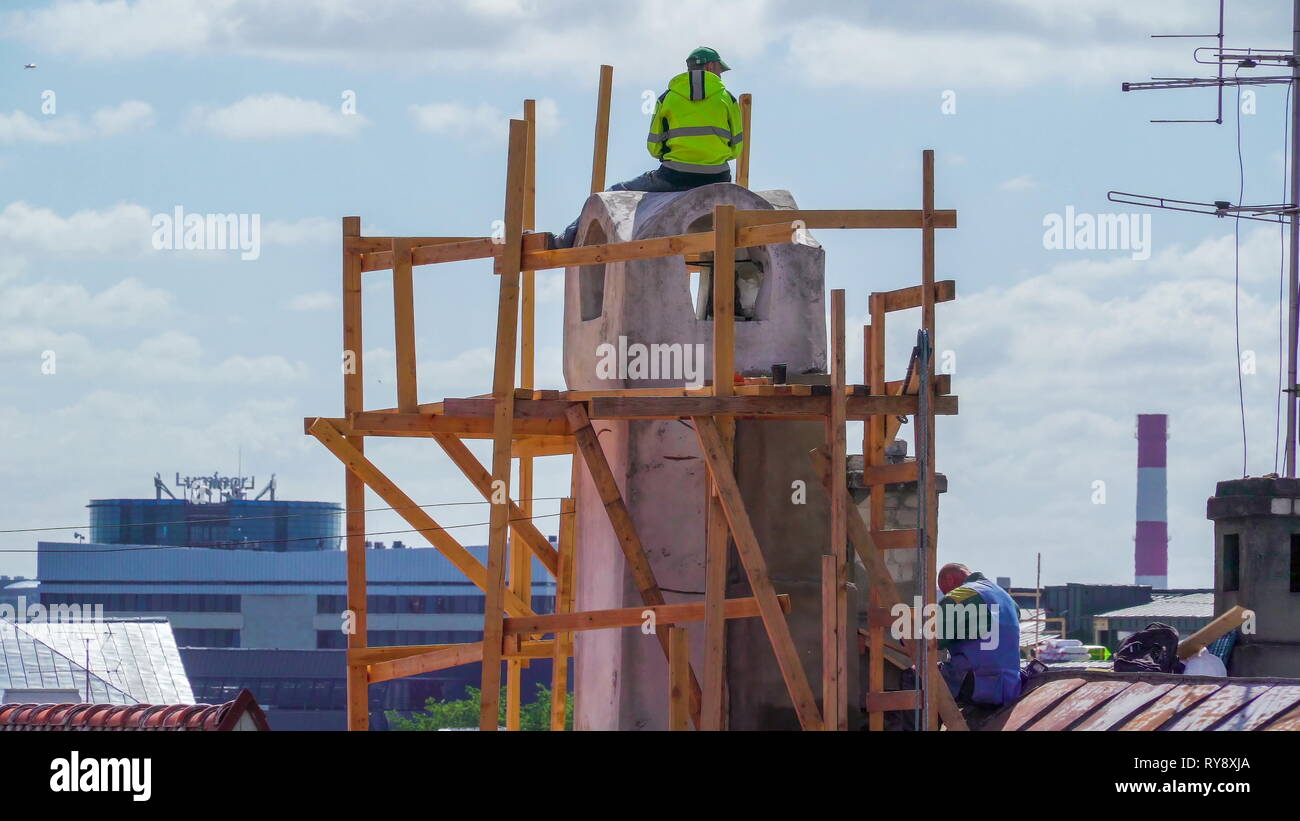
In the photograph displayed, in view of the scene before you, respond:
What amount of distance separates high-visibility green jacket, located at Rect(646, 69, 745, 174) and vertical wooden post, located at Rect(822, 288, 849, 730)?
137 inches

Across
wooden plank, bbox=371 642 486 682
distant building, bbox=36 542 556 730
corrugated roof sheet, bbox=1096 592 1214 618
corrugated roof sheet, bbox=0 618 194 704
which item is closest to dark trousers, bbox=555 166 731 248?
wooden plank, bbox=371 642 486 682

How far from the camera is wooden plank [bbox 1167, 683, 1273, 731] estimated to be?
1550 centimetres

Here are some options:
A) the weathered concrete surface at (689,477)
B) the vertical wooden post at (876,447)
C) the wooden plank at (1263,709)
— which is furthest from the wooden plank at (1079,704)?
the weathered concrete surface at (689,477)

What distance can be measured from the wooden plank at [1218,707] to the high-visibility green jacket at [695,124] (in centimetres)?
698

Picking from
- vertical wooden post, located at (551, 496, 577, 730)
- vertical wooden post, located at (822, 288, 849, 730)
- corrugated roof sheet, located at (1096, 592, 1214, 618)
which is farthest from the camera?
corrugated roof sheet, located at (1096, 592, 1214, 618)

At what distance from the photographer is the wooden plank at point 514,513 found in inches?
757

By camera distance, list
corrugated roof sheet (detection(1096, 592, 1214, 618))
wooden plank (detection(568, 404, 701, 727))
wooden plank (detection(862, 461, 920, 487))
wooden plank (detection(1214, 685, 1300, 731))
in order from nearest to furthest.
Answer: wooden plank (detection(1214, 685, 1300, 731)) → wooden plank (detection(862, 461, 920, 487)) → wooden plank (detection(568, 404, 701, 727)) → corrugated roof sheet (detection(1096, 592, 1214, 618))

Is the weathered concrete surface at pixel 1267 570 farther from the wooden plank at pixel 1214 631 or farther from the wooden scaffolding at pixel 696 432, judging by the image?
the wooden scaffolding at pixel 696 432

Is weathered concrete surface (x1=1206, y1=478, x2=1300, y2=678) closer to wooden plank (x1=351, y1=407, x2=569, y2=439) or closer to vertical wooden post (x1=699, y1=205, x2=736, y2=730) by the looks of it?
vertical wooden post (x1=699, y1=205, x2=736, y2=730)

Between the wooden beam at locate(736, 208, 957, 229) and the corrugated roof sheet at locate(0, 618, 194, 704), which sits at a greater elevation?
the wooden beam at locate(736, 208, 957, 229)

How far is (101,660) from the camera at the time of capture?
217 ft

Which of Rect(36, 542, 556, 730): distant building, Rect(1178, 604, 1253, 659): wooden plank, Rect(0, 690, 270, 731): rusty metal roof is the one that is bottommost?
Rect(36, 542, 556, 730): distant building
